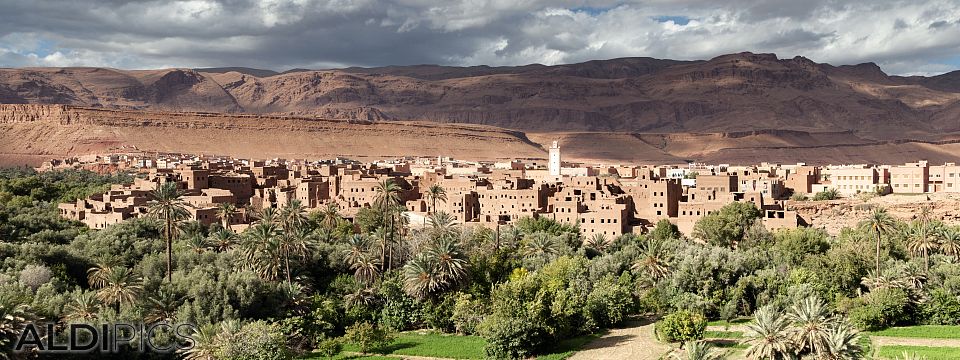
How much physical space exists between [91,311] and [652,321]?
2183cm

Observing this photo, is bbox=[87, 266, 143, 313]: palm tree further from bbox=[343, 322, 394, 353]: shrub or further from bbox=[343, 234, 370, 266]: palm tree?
bbox=[343, 234, 370, 266]: palm tree

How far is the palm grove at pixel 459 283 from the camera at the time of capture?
29.5 meters

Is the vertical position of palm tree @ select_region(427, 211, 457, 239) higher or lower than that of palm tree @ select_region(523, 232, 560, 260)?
higher

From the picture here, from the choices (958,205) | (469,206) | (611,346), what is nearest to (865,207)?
(958,205)

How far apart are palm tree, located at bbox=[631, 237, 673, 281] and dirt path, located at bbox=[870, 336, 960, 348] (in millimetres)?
10664

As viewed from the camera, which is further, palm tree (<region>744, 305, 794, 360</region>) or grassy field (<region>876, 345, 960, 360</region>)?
grassy field (<region>876, 345, 960, 360</region>)

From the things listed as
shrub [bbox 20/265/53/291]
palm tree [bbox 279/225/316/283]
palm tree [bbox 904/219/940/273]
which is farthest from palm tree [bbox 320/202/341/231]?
palm tree [bbox 904/219/940/273]

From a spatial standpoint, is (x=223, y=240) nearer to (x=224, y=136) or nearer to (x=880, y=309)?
(x=880, y=309)

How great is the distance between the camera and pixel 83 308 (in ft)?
92.6

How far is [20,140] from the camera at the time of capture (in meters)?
130

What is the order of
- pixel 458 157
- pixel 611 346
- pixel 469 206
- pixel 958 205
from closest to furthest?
pixel 611 346 < pixel 958 205 < pixel 469 206 < pixel 458 157

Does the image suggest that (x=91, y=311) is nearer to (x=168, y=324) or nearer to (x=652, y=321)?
(x=168, y=324)

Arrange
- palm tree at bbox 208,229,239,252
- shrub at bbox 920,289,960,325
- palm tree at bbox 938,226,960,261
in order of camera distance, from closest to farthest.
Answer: shrub at bbox 920,289,960,325 → palm tree at bbox 938,226,960,261 → palm tree at bbox 208,229,239,252

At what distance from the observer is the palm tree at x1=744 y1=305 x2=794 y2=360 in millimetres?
22312
